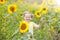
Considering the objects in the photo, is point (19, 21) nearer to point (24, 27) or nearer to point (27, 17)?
point (27, 17)

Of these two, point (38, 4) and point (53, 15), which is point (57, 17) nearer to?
point (53, 15)

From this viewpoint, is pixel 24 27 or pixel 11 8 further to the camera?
pixel 11 8

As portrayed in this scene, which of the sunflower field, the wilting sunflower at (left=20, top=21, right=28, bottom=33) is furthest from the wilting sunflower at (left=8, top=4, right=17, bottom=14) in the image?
Answer: the wilting sunflower at (left=20, top=21, right=28, bottom=33)

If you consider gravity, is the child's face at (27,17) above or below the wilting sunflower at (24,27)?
above

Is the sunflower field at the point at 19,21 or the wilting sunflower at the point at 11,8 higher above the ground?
the wilting sunflower at the point at 11,8

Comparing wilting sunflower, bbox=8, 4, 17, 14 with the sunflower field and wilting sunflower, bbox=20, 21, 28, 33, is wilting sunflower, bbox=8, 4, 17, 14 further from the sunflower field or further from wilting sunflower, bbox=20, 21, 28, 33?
wilting sunflower, bbox=20, 21, 28, 33

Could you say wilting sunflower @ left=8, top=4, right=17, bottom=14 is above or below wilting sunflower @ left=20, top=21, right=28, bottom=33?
above

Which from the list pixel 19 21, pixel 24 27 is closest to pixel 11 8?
pixel 19 21

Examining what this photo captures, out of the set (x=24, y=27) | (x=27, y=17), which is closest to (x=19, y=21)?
(x=27, y=17)

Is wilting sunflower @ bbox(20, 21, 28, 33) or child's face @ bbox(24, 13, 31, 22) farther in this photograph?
child's face @ bbox(24, 13, 31, 22)

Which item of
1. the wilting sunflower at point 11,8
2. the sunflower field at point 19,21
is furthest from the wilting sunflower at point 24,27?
the wilting sunflower at point 11,8

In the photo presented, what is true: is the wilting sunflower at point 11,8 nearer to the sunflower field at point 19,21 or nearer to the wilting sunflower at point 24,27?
the sunflower field at point 19,21

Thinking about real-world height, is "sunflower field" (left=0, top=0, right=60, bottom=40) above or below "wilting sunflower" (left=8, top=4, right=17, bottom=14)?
below

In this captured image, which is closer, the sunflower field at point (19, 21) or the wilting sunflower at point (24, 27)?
the wilting sunflower at point (24, 27)
